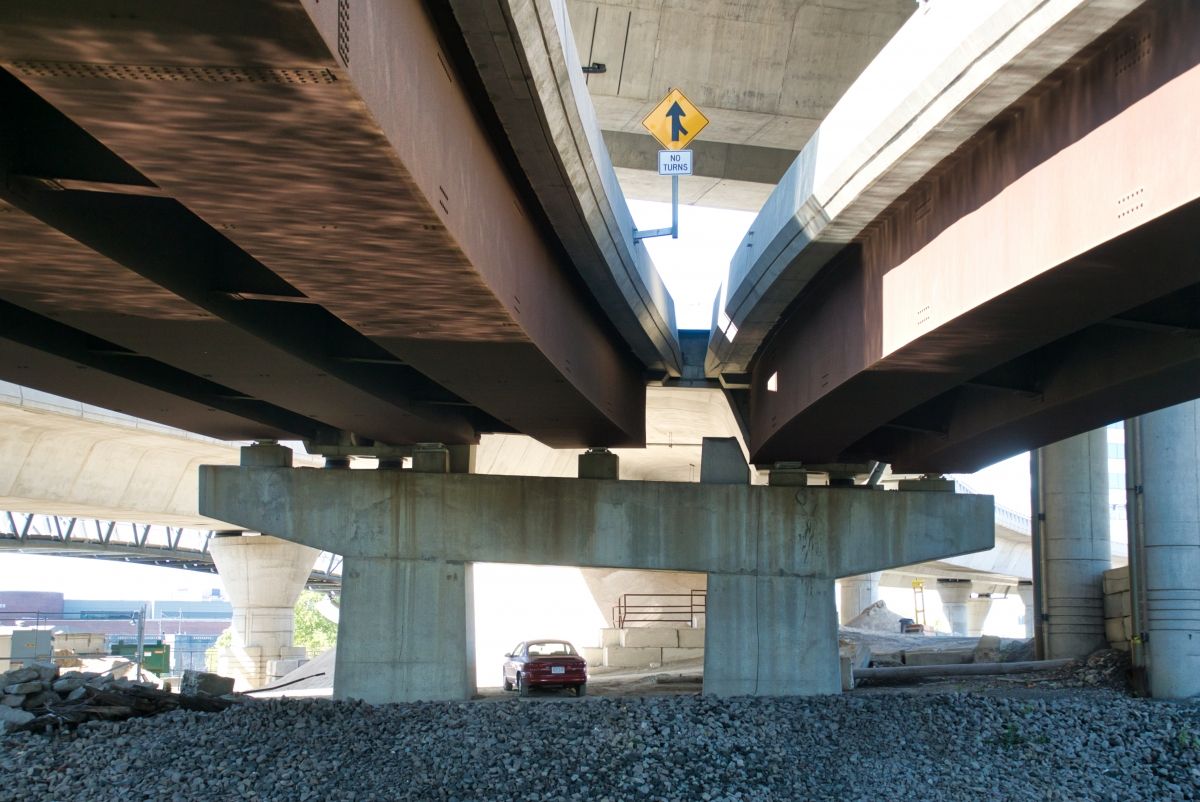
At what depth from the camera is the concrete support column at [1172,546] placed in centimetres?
1880

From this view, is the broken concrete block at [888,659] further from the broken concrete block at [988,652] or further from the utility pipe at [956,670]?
the utility pipe at [956,670]

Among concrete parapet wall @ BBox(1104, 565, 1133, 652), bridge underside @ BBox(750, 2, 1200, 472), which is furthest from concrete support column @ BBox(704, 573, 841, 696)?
Result: concrete parapet wall @ BBox(1104, 565, 1133, 652)

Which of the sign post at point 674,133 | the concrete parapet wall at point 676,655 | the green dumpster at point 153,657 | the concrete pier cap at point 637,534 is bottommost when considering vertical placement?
the green dumpster at point 153,657

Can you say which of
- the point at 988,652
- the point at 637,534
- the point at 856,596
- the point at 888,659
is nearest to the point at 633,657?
the point at 888,659

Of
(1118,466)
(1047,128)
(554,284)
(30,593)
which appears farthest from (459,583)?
(30,593)

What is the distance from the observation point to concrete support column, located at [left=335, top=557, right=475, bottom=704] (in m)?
18.0

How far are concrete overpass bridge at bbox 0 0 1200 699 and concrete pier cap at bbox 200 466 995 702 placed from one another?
341 mm

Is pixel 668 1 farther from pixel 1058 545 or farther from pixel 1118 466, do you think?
pixel 1118 466

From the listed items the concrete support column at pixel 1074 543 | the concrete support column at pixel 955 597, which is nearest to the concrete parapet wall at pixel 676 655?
the concrete support column at pixel 1074 543

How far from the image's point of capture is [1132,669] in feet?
66.5

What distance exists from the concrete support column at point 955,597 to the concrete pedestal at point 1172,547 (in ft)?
202

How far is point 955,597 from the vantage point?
79.3 metres

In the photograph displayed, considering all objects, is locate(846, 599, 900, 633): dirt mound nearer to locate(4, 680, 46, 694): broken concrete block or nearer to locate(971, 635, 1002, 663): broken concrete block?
locate(971, 635, 1002, 663): broken concrete block

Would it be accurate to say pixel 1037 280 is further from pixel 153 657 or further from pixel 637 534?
pixel 153 657
